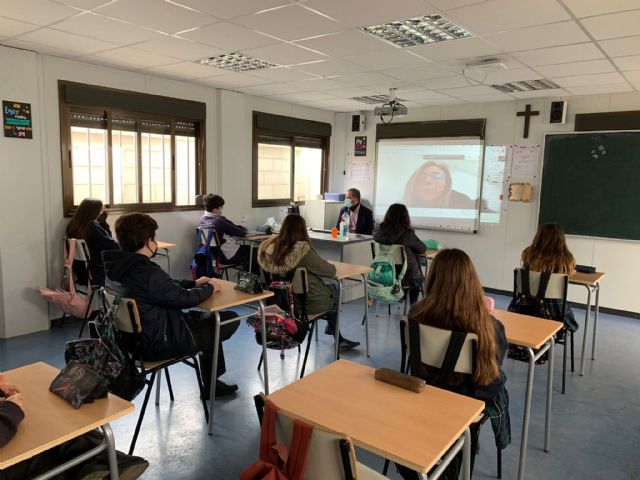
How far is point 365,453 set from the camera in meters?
2.61

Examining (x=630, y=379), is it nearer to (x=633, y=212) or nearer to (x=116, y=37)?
(x=633, y=212)

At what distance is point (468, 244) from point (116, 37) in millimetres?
5025

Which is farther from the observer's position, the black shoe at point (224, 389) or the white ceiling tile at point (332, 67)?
the white ceiling tile at point (332, 67)

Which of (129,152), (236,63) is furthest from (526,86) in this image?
(129,152)

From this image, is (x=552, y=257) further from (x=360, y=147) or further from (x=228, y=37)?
(x=360, y=147)

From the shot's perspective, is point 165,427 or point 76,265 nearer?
point 165,427

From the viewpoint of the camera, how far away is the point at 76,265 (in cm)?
447

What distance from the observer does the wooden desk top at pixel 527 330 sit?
2305mm

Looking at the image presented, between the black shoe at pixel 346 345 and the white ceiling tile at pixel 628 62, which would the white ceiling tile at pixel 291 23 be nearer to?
the white ceiling tile at pixel 628 62

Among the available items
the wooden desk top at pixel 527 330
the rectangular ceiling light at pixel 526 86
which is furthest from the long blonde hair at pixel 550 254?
the rectangular ceiling light at pixel 526 86

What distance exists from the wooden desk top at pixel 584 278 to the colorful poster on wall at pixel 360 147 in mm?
4415

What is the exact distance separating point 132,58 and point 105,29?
0.93 metres

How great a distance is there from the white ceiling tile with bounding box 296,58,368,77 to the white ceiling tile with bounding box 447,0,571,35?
1.42 meters

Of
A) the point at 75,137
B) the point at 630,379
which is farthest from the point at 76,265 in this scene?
the point at 630,379
